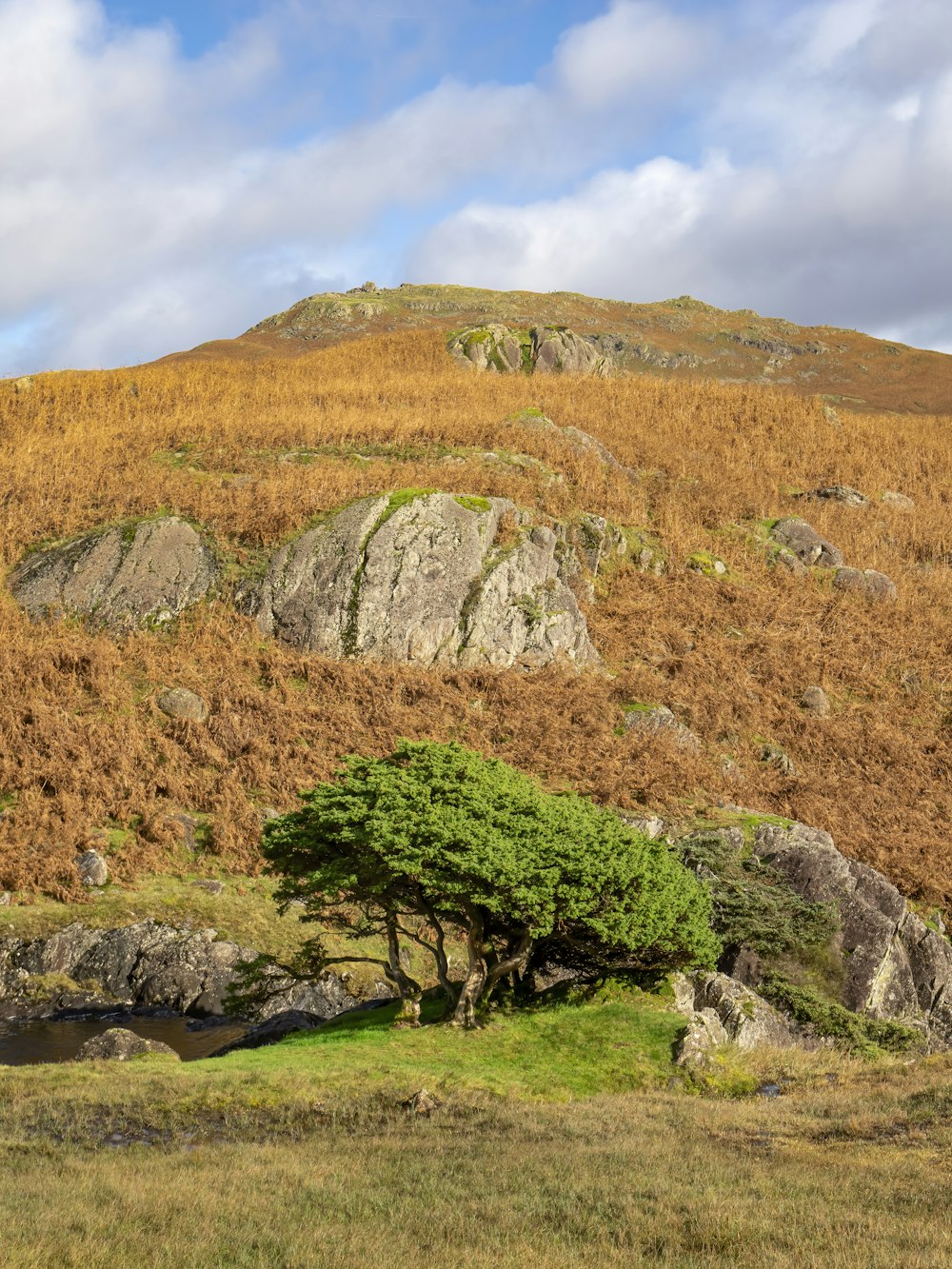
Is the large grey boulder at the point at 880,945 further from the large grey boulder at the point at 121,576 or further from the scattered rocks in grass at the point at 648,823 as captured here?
the large grey boulder at the point at 121,576

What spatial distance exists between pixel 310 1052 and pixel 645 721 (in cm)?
1732

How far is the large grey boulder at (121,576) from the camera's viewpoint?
32.7m

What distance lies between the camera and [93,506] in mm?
37719

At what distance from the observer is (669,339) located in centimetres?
10044

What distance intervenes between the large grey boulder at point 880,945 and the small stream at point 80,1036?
44.7ft

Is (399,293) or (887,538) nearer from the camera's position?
(887,538)

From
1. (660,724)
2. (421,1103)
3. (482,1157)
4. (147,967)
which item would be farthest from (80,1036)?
(660,724)

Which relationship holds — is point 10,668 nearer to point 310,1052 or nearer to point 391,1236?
point 310,1052

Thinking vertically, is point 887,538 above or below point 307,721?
above

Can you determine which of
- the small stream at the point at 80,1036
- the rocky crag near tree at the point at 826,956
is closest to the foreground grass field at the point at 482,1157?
the rocky crag near tree at the point at 826,956

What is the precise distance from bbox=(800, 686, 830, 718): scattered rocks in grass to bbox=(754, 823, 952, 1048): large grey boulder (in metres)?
12.4

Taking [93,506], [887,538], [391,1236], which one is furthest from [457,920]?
[887,538]

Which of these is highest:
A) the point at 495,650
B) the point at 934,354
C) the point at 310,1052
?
the point at 934,354

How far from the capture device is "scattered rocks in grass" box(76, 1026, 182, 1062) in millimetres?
17594
